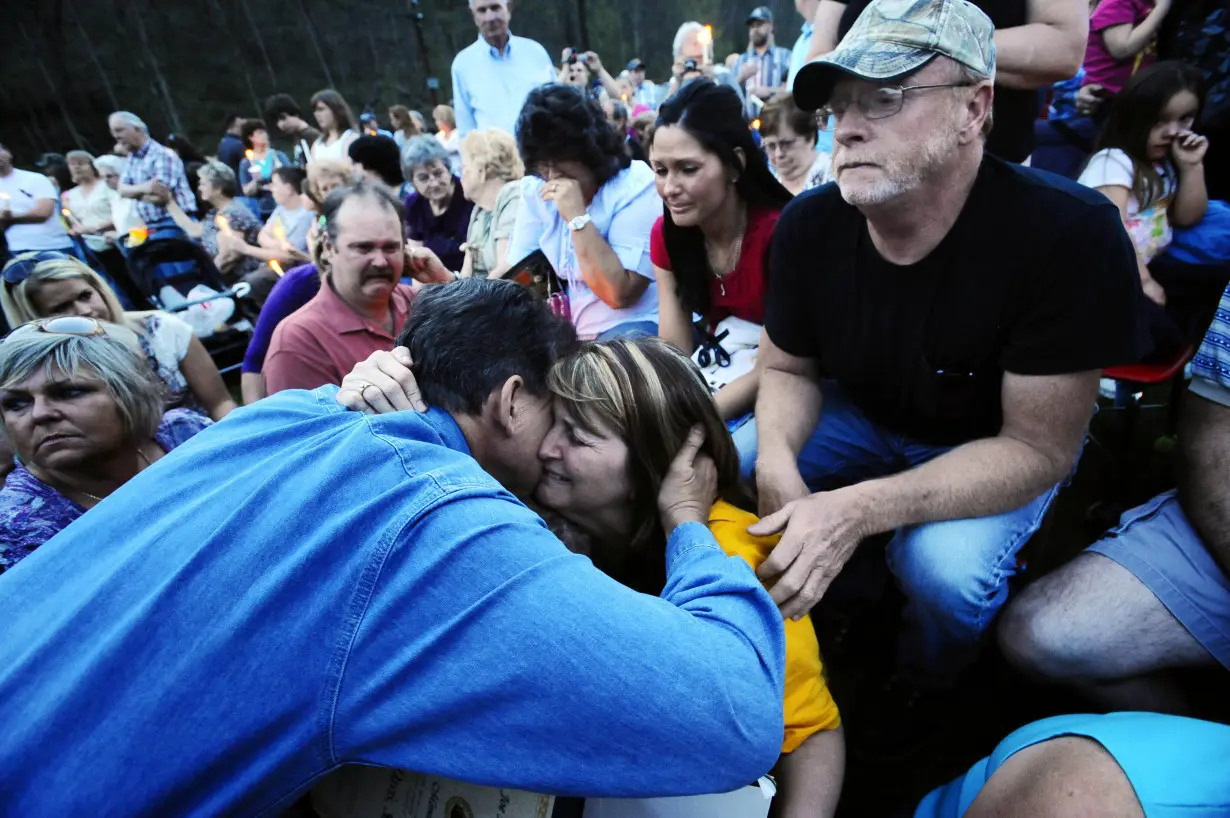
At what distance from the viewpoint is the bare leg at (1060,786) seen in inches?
40.3

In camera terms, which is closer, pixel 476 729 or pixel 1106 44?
pixel 476 729

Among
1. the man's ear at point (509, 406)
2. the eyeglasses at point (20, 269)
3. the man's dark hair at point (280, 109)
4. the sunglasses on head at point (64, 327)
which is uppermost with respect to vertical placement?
the man's dark hair at point (280, 109)

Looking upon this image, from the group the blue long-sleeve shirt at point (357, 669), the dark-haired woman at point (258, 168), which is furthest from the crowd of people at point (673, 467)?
the dark-haired woman at point (258, 168)

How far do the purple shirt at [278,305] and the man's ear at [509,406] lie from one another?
222 cm

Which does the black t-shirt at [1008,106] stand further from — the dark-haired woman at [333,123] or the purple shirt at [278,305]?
the dark-haired woman at [333,123]

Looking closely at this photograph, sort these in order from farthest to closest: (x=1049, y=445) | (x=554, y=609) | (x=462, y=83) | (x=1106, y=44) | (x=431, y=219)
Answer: (x=462, y=83) < (x=431, y=219) < (x=1106, y=44) < (x=1049, y=445) < (x=554, y=609)

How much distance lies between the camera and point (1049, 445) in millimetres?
1693

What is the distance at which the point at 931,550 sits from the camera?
172 centimetres

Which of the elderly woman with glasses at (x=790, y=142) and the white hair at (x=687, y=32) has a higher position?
the white hair at (x=687, y=32)

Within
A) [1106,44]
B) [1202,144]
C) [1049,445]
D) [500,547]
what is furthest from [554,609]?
[1106,44]

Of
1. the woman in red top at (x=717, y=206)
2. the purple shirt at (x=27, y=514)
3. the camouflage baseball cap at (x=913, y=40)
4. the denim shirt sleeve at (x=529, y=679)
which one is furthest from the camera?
the woman in red top at (x=717, y=206)

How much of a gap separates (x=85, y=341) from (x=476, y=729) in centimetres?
201

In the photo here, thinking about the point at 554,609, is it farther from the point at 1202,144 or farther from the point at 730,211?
the point at 1202,144

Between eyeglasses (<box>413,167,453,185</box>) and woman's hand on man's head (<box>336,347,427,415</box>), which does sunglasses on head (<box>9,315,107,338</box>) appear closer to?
woman's hand on man's head (<box>336,347,427,415</box>)
